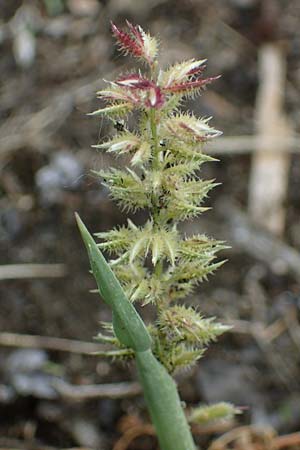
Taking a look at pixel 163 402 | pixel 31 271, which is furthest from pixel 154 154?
pixel 31 271

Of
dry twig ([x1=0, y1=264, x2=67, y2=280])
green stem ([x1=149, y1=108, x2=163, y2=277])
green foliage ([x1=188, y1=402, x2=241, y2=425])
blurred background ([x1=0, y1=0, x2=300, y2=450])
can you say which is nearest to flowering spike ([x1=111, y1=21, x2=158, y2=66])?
green stem ([x1=149, y1=108, x2=163, y2=277])

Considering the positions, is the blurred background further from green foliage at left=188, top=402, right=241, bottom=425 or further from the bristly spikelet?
the bristly spikelet

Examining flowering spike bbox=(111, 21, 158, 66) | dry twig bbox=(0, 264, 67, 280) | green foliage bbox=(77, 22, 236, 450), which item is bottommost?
green foliage bbox=(77, 22, 236, 450)

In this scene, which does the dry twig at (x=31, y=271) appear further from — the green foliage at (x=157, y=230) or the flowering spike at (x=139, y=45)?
the flowering spike at (x=139, y=45)

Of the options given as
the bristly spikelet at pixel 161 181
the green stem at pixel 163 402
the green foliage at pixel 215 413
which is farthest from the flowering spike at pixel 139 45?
the green foliage at pixel 215 413

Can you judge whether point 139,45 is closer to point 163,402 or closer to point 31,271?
point 163,402
